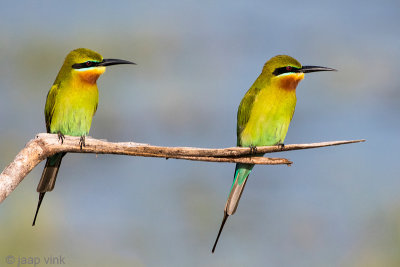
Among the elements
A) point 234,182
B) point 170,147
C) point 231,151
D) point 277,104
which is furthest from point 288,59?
point 170,147

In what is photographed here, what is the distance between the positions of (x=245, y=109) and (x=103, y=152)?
124 cm

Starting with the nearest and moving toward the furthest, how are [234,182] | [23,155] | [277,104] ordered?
1. [23,155]
2. [234,182]
3. [277,104]

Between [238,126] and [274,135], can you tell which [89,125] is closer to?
[238,126]

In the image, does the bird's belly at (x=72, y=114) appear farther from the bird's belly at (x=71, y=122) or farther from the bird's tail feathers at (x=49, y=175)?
the bird's tail feathers at (x=49, y=175)

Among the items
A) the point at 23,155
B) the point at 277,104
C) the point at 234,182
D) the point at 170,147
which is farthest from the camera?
the point at 277,104

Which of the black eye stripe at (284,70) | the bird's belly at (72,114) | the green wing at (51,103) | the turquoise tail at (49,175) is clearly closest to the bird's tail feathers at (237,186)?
the black eye stripe at (284,70)

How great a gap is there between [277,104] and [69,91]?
119cm

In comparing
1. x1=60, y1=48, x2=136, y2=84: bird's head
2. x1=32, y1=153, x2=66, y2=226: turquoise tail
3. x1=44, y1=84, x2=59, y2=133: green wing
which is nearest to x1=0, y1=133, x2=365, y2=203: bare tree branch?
x1=32, y1=153, x2=66, y2=226: turquoise tail

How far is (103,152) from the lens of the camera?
78.9 inches

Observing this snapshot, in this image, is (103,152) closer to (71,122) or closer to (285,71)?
(71,122)

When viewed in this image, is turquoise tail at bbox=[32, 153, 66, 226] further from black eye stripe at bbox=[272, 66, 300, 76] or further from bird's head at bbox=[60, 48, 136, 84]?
black eye stripe at bbox=[272, 66, 300, 76]

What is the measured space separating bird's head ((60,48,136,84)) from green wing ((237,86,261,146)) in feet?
2.76

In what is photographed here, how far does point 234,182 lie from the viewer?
2666 millimetres

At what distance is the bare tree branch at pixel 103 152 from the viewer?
186cm
